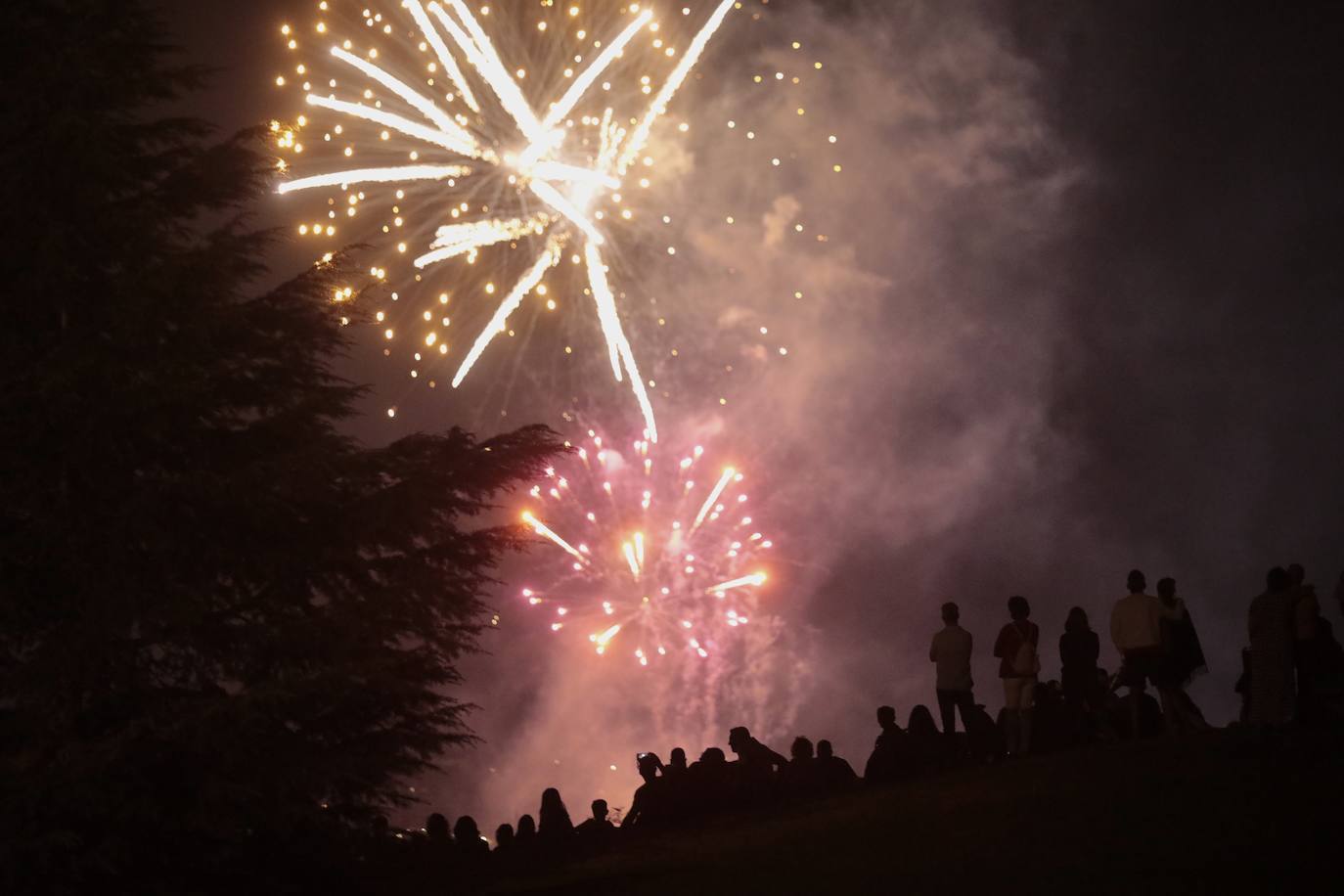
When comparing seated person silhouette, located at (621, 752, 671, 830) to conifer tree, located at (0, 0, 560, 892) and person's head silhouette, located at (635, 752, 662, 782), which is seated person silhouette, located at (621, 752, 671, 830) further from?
conifer tree, located at (0, 0, 560, 892)

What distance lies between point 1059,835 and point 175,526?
6538 millimetres

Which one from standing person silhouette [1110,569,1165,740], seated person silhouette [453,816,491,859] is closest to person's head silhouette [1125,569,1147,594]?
standing person silhouette [1110,569,1165,740]

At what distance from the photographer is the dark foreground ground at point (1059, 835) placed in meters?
8.29

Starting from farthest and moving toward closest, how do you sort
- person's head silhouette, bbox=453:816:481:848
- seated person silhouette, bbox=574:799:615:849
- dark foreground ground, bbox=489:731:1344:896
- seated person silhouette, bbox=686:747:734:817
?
person's head silhouette, bbox=453:816:481:848
seated person silhouette, bbox=686:747:734:817
seated person silhouette, bbox=574:799:615:849
dark foreground ground, bbox=489:731:1344:896

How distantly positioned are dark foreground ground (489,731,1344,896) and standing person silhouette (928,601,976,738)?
141 centimetres

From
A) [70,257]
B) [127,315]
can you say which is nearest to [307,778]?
[127,315]

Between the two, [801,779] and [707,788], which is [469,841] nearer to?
[707,788]

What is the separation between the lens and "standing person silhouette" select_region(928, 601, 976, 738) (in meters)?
14.9

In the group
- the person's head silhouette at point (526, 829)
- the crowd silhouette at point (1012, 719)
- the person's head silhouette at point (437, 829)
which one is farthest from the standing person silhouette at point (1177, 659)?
the person's head silhouette at point (437, 829)

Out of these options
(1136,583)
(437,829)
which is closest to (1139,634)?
(1136,583)

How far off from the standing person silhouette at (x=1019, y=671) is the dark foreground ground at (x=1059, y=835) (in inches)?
36.3

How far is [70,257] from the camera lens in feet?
36.1

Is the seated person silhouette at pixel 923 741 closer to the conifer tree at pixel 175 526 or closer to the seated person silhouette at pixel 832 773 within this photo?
the seated person silhouette at pixel 832 773

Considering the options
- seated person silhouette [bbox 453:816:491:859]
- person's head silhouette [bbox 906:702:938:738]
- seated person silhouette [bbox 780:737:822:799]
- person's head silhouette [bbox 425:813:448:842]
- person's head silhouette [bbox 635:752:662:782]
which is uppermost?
person's head silhouette [bbox 906:702:938:738]
